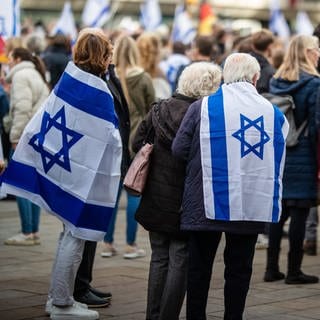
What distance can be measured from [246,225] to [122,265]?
3312mm

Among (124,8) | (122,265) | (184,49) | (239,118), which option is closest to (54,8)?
(124,8)

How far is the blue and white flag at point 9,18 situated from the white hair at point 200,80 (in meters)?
4.38

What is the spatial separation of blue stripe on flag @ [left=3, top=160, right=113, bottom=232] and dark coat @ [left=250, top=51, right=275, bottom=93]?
3.46 m

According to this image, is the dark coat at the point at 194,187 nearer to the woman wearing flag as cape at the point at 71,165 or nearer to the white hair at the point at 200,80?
the white hair at the point at 200,80

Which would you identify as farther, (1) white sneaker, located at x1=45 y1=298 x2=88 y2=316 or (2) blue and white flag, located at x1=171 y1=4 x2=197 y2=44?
(2) blue and white flag, located at x1=171 y1=4 x2=197 y2=44

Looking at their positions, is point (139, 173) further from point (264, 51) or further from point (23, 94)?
point (264, 51)

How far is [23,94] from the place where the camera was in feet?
35.6

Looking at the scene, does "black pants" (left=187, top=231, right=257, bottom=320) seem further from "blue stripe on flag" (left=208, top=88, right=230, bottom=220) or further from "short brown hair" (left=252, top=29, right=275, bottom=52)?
"short brown hair" (left=252, top=29, right=275, bottom=52)

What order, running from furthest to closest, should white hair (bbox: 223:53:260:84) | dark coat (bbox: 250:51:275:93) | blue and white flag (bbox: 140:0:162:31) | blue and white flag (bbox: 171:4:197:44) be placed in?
blue and white flag (bbox: 140:0:162:31), blue and white flag (bbox: 171:4:197:44), dark coat (bbox: 250:51:275:93), white hair (bbox: 223:53:260:84)

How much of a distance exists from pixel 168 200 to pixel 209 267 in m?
0.52

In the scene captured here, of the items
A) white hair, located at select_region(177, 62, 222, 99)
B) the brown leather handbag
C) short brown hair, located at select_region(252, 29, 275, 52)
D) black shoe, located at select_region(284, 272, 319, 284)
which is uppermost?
short brown hair, located at select_region(252, 29, 275, 52)

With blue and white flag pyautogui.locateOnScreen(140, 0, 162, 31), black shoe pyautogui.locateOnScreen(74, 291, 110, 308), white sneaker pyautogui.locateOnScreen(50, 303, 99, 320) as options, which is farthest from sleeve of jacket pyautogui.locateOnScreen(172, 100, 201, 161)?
blue and white flag pyautogui.locateOnScreen(140, 0, 162, 31)

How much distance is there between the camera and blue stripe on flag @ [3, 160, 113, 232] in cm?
760

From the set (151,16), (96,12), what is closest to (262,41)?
(96,12)
